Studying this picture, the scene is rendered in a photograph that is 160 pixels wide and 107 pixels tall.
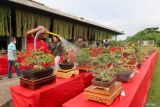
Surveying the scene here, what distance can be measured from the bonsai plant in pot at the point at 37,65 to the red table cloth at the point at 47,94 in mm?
188

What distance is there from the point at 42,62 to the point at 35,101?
580 millimetres

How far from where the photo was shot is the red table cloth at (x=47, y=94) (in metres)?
2.21

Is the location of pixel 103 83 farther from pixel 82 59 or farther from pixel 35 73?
pixel 82 59

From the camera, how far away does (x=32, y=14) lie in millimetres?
7574

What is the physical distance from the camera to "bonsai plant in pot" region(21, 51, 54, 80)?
2373 mm

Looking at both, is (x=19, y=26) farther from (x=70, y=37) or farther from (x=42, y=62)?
(x=42, y=62)

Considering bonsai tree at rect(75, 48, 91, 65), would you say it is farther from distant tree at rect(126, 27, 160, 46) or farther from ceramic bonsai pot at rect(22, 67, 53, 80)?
distant tree at rect(126, 27, 160, 46)

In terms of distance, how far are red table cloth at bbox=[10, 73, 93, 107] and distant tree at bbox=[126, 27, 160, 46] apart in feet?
102

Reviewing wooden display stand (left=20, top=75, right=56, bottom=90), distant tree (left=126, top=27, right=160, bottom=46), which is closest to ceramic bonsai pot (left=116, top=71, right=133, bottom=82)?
wooden display stand (left=20, top=75, right=56, bottom=90)

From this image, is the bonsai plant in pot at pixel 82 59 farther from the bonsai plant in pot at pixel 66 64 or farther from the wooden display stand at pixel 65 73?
the wooden display stand at pixel 65 73

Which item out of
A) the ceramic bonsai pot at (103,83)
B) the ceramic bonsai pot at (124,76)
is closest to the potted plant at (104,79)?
the ceramic bonsai pot at (103,83)

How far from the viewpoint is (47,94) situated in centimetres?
239

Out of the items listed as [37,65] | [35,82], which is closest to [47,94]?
[35,82]

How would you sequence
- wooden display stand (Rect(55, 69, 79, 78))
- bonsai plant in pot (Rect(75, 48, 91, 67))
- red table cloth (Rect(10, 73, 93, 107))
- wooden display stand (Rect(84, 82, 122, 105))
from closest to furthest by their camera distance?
wooden display stand (Rect(84, 82, 122, 105)), red table cloth (Rect(10, 73, 93, 107)), wooden display stand (Rect(55, 69, 79, 78)), bonsai plant in pot (Rect(75, 48, 91, 67))
